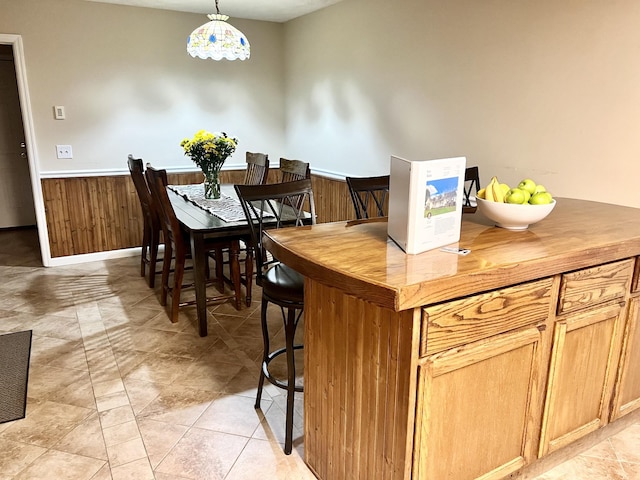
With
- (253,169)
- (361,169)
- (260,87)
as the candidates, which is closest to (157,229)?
(253,169)

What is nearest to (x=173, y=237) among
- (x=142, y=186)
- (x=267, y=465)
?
(x=142, y=186)

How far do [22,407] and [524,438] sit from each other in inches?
89.1

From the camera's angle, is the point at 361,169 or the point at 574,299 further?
the point at 361,169

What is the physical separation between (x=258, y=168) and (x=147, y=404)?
2351mm

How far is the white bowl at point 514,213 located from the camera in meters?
1.79

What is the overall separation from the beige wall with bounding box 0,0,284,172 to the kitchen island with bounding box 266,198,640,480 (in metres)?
3.58

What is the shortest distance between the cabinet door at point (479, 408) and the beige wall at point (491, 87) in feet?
4.87

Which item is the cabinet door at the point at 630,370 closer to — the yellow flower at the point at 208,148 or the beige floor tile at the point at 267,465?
the beige floor tile at the point at 267,465

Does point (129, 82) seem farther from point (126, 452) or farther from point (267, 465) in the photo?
point (267, 465)

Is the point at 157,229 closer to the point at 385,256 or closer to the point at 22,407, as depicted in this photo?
the point at 22,407

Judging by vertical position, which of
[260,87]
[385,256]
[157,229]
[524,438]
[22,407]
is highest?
[260,87]

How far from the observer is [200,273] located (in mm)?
2994

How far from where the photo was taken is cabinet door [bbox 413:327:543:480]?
1.39m

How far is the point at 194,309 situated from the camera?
3.58m
